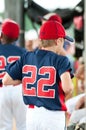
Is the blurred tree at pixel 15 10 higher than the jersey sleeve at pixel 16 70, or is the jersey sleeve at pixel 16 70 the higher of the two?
the blurred tree at pixel 15 10

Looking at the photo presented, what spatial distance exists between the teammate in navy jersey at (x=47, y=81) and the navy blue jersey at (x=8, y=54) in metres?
0.74

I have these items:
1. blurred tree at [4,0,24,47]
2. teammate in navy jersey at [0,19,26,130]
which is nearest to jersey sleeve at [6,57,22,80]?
teammate in navy jersey at [0,19,26,130]

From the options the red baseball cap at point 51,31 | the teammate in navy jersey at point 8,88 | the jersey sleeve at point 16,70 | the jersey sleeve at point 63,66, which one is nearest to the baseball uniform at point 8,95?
the teammate in navy jersey at point 8,88

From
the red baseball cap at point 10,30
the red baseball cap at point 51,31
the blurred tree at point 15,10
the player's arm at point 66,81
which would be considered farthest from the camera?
the blurred tree at point 15,10

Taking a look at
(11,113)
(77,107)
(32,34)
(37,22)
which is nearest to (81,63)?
(77,107)

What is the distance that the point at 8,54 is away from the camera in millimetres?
4742

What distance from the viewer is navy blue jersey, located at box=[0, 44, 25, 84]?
4730 mm

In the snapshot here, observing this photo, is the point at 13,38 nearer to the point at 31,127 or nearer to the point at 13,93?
the point at 13,93

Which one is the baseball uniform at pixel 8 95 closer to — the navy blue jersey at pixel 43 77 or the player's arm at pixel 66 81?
the navy blue jersey at pixel 43 77

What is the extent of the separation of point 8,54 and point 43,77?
0.92m

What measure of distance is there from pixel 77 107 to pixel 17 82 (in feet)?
3.21

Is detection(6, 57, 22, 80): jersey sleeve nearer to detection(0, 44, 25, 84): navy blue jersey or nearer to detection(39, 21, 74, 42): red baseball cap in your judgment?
detection(39, 21, 74, 42): red baseball cap

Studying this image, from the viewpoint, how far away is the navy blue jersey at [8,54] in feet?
15.5

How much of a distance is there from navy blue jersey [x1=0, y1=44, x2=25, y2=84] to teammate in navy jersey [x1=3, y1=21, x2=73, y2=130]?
29.2 inches
